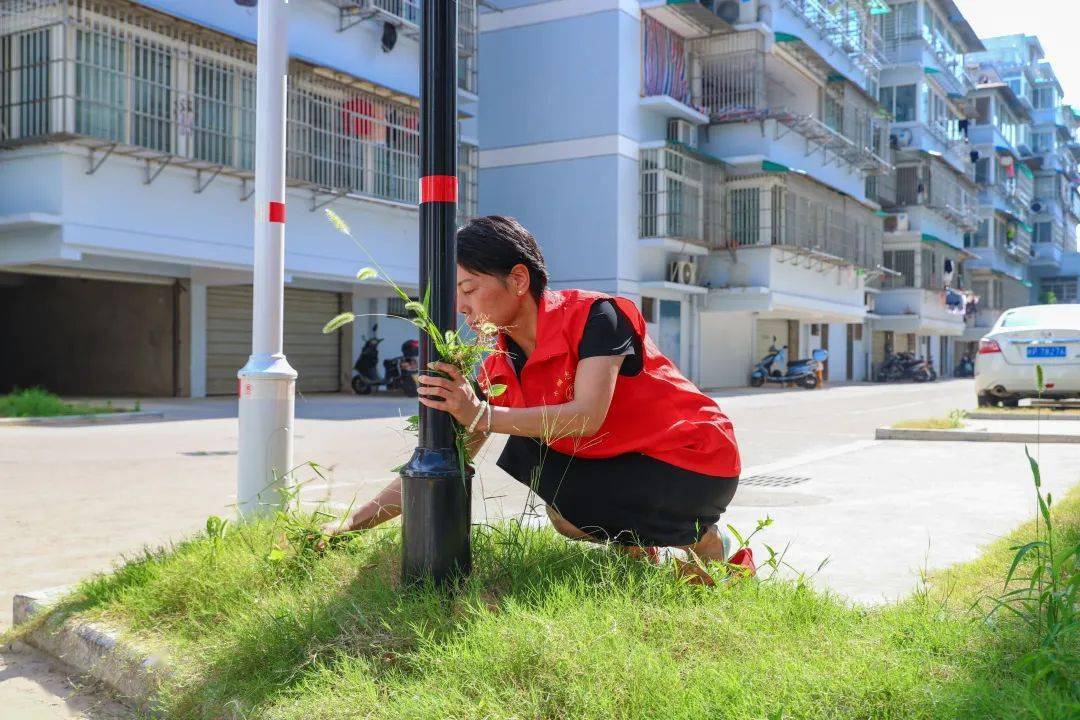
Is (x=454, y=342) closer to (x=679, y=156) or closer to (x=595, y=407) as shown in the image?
(x=595, y=407)

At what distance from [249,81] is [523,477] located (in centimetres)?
1391

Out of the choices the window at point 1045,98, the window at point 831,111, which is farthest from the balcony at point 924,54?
the window at point 1045,98

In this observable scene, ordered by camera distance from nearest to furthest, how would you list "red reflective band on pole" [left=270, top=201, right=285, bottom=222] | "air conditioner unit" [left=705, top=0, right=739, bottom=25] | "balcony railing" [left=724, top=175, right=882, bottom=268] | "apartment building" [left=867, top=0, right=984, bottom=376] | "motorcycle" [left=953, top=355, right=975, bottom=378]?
"red reflective band on pole" [left=270, top=201, right=285, bottom=222], "air conditioner unit" [left=705, top=0, right=739, bottom=25], "balcony railing" [left=724, top=175, right=882, bottom=268], "apartment building" [left=867, top=0, right=984, bottom=376], "motorcycle" [left=953, top=355, right=975, bottom=378]

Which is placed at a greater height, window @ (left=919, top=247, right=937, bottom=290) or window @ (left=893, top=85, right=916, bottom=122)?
window @ (left=893, top=85, right=916, bottom=122)

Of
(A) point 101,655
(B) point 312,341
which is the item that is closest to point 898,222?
(B) point 312,341

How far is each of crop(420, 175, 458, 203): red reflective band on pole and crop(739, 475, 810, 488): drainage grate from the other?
176 inches

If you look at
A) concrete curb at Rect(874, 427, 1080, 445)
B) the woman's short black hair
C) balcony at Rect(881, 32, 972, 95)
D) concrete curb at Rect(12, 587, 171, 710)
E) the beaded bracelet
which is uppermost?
balcony at Rect(881, 32, 972, 95)

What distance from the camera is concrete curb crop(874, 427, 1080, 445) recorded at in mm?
9602

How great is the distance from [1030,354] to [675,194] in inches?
497

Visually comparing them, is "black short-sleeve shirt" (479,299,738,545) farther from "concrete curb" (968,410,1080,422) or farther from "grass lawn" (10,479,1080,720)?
"concrete curb" (968,410,1080,422)

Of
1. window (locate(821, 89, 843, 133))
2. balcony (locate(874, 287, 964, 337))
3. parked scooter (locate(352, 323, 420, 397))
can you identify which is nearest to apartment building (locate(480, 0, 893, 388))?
window (locate(821, 89, 843, 133))

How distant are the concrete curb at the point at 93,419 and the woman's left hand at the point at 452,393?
10.9 meters

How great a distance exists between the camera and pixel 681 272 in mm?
25422

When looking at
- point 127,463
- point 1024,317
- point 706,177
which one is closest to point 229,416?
point 127,463
